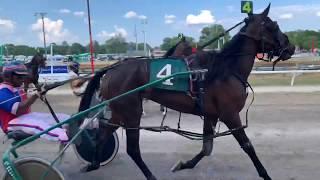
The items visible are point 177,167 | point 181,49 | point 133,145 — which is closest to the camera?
point 133,145

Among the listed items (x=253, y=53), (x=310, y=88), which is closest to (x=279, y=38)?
(x=253, y=53)

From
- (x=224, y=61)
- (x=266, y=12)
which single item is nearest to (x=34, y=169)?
(x=224, y=61)

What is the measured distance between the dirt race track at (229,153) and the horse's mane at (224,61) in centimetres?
118

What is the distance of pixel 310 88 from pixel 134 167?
1103 cm

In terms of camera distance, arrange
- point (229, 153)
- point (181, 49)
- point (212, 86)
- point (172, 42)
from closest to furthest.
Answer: point (212, 86), point (229, 153), point (181, 49), point (172, 42)

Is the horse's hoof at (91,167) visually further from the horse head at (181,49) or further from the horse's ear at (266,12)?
the horse's ear at (266,12)

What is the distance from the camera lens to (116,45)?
4659 cm

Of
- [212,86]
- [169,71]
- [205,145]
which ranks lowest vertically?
[205,145]

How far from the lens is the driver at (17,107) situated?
4.85 meters

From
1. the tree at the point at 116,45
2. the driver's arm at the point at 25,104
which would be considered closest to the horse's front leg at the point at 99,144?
the driver's arm at the point at 25,104

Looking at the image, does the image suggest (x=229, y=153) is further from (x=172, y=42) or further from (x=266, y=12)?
(x=172, y=42)

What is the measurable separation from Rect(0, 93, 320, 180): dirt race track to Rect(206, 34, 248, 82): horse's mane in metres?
1.18

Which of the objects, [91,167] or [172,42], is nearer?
[91,167]

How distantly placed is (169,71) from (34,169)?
195 cm
